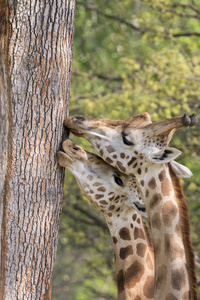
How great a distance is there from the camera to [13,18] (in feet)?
9.59

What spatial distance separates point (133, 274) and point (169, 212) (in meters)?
0.63

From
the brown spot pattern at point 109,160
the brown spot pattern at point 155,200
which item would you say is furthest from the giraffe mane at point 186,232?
the brown spot pattern at point 109,160

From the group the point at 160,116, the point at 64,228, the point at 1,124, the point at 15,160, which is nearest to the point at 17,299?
the point at 15,160

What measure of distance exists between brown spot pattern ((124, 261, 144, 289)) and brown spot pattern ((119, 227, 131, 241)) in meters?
0.18

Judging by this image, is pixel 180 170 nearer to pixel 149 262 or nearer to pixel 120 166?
pixel 120 166

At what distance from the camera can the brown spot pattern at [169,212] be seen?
3.05 metres

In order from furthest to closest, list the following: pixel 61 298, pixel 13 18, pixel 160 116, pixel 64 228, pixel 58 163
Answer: pixel 61 298, pixel 64 228, pixel 160 116, pixel 58 163, pixel 13 18

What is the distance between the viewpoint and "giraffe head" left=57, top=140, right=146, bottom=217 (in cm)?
335

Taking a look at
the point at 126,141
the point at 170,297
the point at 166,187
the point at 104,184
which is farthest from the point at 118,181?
the point at 170,297

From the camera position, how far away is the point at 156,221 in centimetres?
309

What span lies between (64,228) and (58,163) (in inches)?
192

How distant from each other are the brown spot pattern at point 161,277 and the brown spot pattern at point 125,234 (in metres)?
0.51

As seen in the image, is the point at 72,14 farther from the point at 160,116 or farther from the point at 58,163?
the point at 160,116

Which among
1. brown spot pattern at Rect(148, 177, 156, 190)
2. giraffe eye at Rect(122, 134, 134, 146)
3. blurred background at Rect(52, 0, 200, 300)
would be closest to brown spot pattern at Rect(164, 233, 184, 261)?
brown spot pattern at Rect(148, 177, 156, 190)
